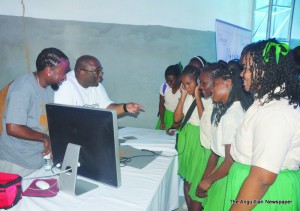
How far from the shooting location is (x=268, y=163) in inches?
39.4

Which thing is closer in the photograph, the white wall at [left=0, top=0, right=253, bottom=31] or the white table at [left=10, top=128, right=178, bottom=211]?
the white table at [left=10, top=128, right=178, bottom=211]

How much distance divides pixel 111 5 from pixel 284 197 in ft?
12.0

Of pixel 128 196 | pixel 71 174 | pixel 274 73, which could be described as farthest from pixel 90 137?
pixel 274 73

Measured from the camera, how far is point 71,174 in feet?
4.47

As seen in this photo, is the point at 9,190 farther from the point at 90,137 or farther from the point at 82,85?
the point at 82,85

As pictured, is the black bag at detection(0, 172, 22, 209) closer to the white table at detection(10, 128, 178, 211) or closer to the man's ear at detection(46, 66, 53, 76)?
the white table at detection(10, 128, 178, 211)

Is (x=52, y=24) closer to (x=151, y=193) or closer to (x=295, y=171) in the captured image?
(x=151, y=193)

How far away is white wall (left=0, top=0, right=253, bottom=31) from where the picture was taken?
12.8 feet

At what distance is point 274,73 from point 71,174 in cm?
116

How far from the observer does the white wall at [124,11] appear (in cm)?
390

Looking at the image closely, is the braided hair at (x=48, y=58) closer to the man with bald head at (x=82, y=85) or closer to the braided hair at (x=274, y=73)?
the man with bald head at (x=82, y=85)

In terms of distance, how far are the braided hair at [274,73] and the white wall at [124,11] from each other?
3.08m

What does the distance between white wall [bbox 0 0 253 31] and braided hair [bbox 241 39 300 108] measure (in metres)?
3.08

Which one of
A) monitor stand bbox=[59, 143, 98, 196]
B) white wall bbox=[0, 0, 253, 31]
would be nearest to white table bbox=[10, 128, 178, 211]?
monitor stand bbox=[59, 143, 98, 196]
